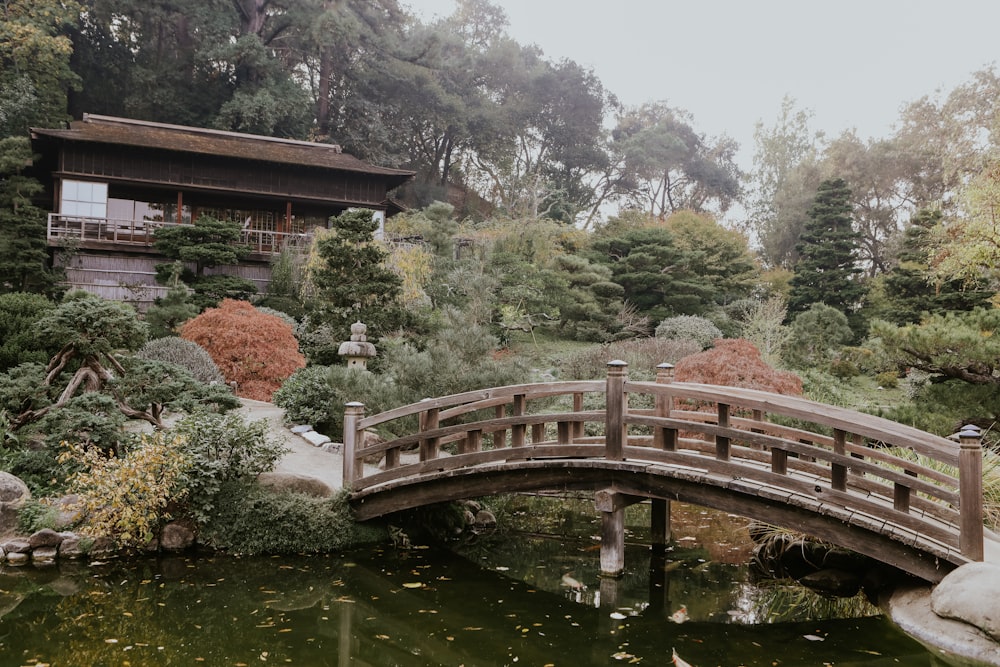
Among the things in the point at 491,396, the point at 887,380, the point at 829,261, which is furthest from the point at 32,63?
the point at 887,380

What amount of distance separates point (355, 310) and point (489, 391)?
22.5ft

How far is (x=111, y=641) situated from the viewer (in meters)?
5.24

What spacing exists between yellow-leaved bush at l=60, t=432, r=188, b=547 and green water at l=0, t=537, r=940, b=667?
335 millimetres

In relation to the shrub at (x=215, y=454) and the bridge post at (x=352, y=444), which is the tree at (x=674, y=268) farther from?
the shrub at (x=215, y=454)

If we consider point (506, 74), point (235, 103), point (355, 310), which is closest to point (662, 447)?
point (355, 310)

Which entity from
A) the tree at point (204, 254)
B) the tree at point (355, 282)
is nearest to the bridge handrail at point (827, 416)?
the tree at point (355, 282)

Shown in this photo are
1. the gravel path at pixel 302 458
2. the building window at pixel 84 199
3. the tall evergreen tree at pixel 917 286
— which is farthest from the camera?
the building window at pixel 84 199

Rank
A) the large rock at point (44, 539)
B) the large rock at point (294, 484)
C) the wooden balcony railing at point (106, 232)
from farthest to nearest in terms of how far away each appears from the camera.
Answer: the wooden balcony railing at point (106, 232) < the large rock at point (294, 484) < the large rock at point (44, 539)

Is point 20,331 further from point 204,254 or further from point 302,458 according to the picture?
point 204,254

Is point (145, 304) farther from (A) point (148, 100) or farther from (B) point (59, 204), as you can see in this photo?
(A) point (148, 100)

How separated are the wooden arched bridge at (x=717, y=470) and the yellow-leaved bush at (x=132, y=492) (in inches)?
65.1

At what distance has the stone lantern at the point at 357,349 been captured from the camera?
38.8 feet

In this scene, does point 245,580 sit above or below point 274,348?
below

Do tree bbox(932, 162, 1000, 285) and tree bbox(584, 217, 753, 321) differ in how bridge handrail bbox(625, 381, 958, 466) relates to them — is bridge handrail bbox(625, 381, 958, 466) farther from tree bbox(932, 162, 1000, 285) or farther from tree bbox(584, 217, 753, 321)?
tree bbox(584, 217, 753, 321)
